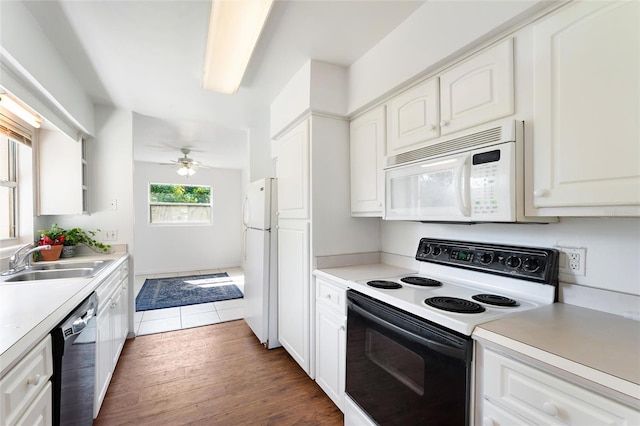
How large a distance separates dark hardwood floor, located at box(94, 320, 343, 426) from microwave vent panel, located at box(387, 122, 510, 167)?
166cm

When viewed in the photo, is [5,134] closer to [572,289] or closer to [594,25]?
[594,25]

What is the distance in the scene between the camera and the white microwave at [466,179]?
1191 mm

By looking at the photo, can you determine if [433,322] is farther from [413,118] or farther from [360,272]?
[413,118]

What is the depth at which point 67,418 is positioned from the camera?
4.12 ft

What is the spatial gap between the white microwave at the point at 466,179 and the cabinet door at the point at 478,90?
79 millimetres

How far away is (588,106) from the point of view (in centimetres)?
100

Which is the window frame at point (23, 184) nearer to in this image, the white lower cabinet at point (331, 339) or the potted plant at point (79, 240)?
the potted plant at point (79, 240)

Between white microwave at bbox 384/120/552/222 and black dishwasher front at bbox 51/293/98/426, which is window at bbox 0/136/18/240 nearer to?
black dishwasher front at bbox 51/293/98/426

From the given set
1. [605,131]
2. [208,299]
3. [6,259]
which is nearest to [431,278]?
[605,131]

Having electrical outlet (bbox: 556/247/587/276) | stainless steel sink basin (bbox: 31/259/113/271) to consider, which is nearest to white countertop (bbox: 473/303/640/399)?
electrical outlet (bbox: 556/247/587/276)

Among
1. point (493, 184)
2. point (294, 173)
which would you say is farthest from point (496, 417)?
point (294, 173)

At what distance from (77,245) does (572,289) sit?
147 inches

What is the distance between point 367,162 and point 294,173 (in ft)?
2.11

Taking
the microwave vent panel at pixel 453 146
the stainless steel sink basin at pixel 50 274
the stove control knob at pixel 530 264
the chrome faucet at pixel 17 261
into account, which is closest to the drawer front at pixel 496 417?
the stove control knob at pixel 530 264
